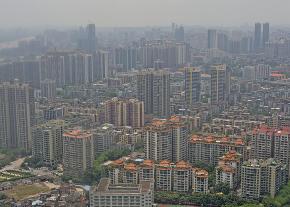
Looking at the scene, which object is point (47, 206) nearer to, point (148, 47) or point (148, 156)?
point (148, 156)

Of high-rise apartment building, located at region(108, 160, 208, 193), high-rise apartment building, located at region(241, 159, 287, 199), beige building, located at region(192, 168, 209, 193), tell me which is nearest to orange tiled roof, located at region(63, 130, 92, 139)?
high-rise apartment building, located at region(108, 160, 208, 193)

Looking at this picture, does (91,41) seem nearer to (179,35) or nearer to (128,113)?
(179,35)

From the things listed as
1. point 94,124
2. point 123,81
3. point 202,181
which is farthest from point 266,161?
point 123,81

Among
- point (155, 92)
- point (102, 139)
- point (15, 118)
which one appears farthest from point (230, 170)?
point (155, 92)

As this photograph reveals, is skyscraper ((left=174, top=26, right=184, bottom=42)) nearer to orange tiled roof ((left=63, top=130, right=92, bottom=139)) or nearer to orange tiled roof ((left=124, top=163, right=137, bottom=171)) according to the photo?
orange tiled roof ((left=63, top=130, right=92, bottom=139))

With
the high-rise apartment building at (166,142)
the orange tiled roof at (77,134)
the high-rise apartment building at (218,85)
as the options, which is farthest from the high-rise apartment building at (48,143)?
the high-rise apartment building at (218,85)

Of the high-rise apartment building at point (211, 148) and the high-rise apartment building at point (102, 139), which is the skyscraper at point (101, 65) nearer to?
the high-rise apartment building at point (102, 139)
